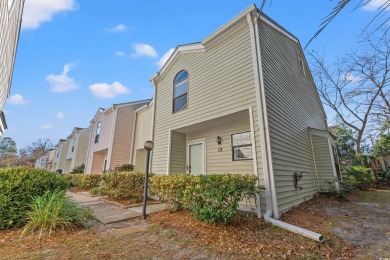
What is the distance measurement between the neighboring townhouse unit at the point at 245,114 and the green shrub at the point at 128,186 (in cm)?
126

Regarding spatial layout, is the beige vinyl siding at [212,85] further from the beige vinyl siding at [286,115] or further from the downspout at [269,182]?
the beige vinyl siding at [286,115]

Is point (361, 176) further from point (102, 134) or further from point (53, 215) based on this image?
point (102, 134)

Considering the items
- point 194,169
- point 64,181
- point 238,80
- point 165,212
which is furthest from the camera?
point 194,169

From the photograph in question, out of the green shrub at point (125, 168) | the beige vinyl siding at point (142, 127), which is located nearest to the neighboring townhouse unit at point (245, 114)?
the beige vinyl siding at point (142, 127)

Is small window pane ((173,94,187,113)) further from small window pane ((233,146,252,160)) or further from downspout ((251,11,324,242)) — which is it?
downspout ((251,11,324,242))

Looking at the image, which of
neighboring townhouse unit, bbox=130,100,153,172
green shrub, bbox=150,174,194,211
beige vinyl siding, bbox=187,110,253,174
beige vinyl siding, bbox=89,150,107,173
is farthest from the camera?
beige vinyl siding, bbox=89,150,107,173

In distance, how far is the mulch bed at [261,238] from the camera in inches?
123

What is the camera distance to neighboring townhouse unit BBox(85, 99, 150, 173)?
45.7 feet

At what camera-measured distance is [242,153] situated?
273 inches

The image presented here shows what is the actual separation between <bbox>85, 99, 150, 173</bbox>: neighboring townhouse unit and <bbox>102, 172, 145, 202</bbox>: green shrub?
6.23 m

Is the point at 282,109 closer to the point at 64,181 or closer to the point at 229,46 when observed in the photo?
the point at 229,46

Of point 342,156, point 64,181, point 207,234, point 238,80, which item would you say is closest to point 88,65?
point 64,181

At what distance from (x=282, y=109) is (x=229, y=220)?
445cm

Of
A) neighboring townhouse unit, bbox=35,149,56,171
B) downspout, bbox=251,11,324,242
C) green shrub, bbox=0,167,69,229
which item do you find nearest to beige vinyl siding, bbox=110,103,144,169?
green shrub, bbox=0,167,69,229
